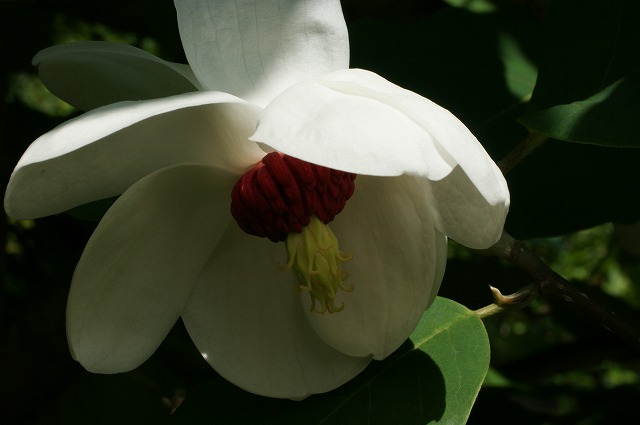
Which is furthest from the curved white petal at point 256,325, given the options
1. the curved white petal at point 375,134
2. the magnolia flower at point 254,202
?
the curved white petal at point 375,134

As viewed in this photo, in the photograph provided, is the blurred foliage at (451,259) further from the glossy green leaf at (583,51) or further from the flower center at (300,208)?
the flower center at (300,208)

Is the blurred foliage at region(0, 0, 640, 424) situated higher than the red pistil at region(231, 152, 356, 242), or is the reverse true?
the red pistil at region(231, 152, 356, 242)

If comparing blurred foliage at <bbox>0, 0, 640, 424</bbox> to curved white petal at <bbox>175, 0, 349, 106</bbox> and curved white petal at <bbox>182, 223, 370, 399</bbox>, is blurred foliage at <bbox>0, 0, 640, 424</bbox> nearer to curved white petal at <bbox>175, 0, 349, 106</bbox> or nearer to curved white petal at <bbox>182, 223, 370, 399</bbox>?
curved white petal at <bbox>182, 223, 370, 399</bbox>

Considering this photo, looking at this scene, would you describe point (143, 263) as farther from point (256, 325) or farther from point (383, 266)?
point (383, 266)

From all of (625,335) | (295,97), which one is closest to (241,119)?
(295,97)

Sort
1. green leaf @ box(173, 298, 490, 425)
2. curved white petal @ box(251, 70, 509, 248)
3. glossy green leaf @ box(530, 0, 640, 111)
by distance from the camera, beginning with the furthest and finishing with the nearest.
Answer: glossy green leaf @ box(530, 0, 640, 111)
green leaf @ box(173, 298, 490, 425)
curved white petal @ box(251, 70, 509, 248)

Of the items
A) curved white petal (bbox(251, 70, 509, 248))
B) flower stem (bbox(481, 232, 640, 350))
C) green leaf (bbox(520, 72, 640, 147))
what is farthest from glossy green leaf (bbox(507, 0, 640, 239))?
curved white petal (bbox(251, 70, 509, 248))

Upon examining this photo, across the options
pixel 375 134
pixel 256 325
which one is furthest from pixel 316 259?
pixel 375 134

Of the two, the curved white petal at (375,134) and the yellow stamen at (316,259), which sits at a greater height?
the curved white petal at (375,134)
